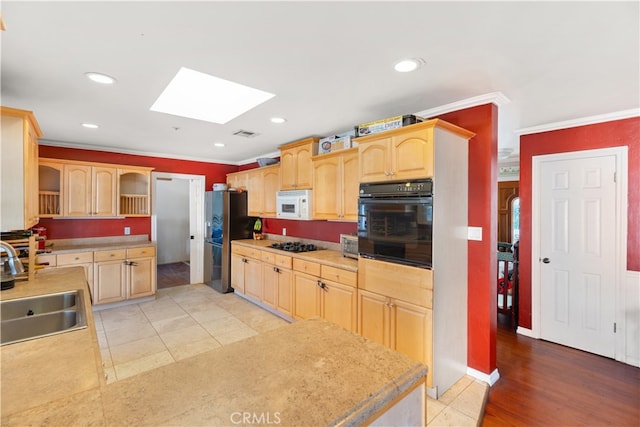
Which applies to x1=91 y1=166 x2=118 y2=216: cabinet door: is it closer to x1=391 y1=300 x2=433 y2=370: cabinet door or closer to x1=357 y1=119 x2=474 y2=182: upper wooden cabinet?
x1=357 y1=119 x2=474 y2=182: upper wooden cabinet

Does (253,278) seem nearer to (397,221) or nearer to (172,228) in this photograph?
(397,221)

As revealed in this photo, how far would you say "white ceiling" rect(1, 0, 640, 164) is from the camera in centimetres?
142

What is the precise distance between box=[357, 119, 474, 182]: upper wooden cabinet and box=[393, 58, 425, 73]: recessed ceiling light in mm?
415

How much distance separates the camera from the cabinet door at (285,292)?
3.74 meters

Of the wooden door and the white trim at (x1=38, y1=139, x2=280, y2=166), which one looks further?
the wooden door

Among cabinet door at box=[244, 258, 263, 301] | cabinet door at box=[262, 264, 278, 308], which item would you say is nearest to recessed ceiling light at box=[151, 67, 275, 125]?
cabinet door at box=[262, 264, 278, 308]

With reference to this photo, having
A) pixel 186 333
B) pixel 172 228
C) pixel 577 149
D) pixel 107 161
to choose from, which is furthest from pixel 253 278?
pixel 577 149

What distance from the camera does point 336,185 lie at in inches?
137

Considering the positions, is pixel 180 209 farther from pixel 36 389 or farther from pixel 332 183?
pixel 36 389

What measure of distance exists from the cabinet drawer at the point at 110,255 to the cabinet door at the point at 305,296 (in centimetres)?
260

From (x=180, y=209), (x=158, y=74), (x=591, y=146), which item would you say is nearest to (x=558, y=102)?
(x=591, y=146)

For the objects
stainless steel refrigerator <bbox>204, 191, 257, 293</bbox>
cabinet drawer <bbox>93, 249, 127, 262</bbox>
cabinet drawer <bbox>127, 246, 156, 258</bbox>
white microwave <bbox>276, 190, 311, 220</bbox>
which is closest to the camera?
white microwave <bbox>276, 190, 311, 220</bbox>

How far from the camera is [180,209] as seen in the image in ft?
24.3

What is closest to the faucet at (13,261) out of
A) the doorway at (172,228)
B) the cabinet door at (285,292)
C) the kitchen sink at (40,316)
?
the kitchen sink at (40,316)
